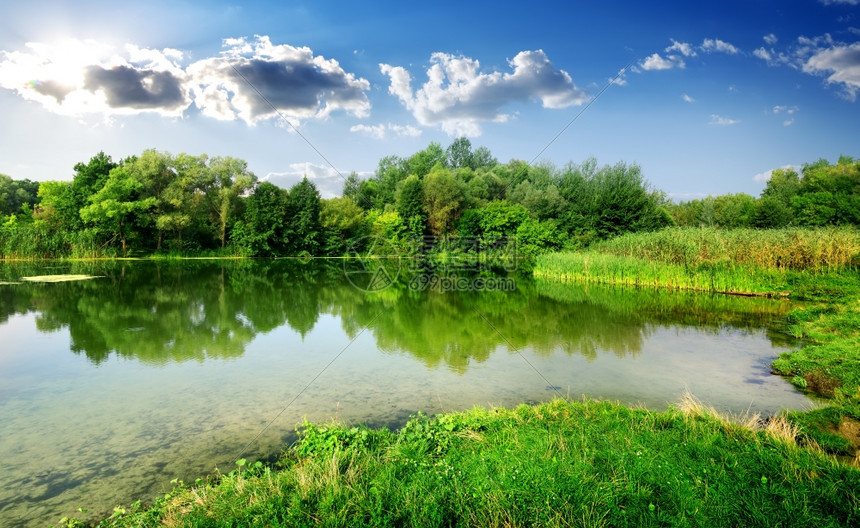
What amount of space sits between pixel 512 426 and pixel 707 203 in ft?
272

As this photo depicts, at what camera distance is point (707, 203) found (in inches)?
2867

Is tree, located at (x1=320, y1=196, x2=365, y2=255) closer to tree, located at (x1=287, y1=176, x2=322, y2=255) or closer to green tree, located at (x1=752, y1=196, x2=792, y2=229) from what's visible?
tree, located at (x1=287, y1=176, x2=322, y2=255)

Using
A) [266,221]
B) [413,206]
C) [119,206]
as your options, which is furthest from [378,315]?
[119,206]

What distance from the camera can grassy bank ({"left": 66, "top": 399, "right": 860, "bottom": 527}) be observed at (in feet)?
10.9

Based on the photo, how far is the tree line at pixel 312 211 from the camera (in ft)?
123

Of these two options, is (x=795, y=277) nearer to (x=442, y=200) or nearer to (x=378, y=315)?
Answer: (x=378, y=315)

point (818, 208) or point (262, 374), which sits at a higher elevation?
point (818, 208)

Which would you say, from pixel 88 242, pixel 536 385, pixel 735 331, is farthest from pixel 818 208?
pixel 88 242

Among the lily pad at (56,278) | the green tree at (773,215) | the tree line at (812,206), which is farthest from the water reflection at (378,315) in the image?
the green tree at (773,215)

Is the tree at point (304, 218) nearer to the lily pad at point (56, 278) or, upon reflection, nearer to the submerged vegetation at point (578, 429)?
the submerged vegetation at point (578, 429)

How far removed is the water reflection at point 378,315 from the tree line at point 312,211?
16908mm

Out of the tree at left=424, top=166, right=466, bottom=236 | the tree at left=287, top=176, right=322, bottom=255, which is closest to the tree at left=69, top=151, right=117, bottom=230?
the tree at left=287, top=176, right=322, bottom=255

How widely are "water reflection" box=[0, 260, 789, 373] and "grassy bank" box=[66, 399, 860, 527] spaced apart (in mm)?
4418

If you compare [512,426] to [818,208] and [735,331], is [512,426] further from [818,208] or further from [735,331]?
[818,208]
